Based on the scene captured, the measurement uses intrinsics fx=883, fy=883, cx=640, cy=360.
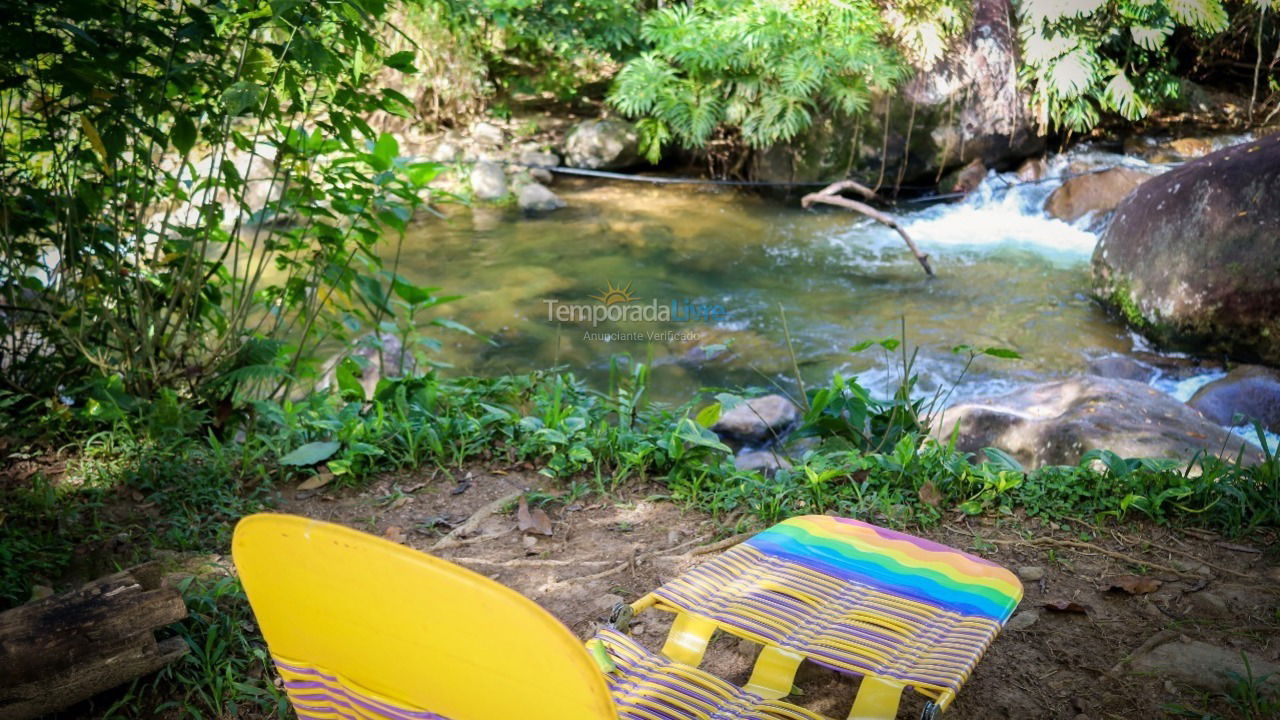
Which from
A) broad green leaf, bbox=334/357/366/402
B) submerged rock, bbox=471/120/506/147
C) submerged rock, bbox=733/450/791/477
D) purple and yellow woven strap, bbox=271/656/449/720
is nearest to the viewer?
purple and yellow woven strap, bbox=271/656/449/720

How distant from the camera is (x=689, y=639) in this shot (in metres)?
1.86

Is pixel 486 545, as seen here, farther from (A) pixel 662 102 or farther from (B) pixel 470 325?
(A) pixel 662 102

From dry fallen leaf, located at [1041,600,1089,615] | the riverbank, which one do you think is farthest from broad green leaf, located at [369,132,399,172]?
dry fallen leaf, located at [1041,600,1089,615]

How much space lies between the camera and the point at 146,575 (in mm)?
1828

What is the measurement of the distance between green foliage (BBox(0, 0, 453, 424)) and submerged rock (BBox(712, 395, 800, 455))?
2.08 m

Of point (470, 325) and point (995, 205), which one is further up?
point (995, 205)

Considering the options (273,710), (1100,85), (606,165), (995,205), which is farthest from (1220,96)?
(273,710)

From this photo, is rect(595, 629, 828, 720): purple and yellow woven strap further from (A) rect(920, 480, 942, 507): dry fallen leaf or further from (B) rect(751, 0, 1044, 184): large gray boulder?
(B) rect(751, 0, 1044, 184): large gray boulder

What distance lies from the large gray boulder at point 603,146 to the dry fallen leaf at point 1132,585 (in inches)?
324

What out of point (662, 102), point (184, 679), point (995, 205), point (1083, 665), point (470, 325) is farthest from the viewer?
point (662, 102)

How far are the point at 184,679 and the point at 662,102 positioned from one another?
27.9ft

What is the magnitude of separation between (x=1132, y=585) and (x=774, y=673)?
1.09 m

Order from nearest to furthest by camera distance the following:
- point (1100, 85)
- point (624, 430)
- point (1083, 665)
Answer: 1. point (1083, 665)
2. point (624, 430)
3. point (1100, 85)

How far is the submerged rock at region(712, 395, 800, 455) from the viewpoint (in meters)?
4.66
